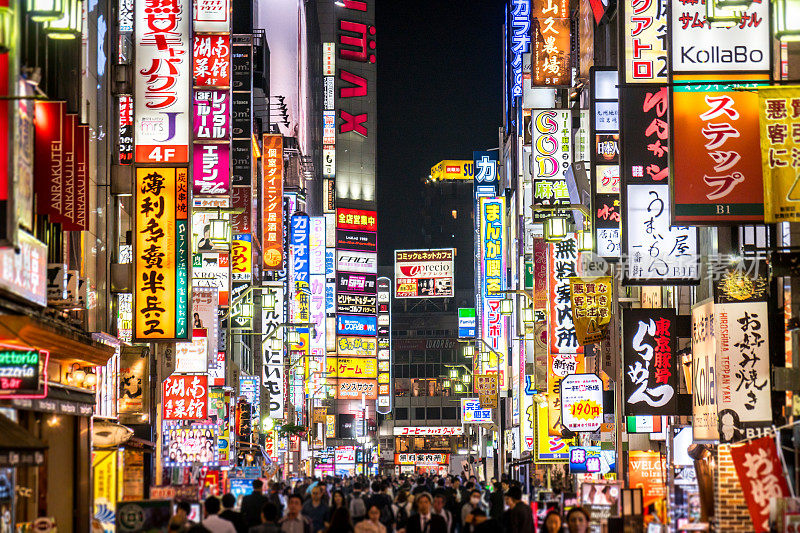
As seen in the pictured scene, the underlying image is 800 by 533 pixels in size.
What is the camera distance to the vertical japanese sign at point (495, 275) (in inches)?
2756

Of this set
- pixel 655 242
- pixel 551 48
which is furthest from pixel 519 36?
pixel 655 242

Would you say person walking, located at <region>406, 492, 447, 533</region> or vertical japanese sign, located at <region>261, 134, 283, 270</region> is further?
vertical japanese sign, located at <region>261, 134, 283, 270</region>

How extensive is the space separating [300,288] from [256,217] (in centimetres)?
1826

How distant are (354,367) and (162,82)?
2570 inches

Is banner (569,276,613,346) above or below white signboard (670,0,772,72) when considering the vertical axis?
below

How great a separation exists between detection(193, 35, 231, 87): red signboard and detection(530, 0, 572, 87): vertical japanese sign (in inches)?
469

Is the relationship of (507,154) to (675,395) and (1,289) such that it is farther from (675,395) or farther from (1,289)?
(1,289)

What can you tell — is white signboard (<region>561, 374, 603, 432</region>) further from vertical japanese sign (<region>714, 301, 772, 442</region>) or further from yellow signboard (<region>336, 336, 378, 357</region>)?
yellow signboard (<region>336, 336, 378, 357</region>)

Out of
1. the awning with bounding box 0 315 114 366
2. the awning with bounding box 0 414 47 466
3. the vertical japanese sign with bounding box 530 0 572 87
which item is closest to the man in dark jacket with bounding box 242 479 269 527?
the awning with bounding box 0 315 114 366

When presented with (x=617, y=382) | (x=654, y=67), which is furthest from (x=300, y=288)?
(x=654, y=67)

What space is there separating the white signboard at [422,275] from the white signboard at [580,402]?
293ft

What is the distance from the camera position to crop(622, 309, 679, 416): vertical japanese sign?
84.1 feet

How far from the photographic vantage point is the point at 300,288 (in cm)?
6969

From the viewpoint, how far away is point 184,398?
106ft
